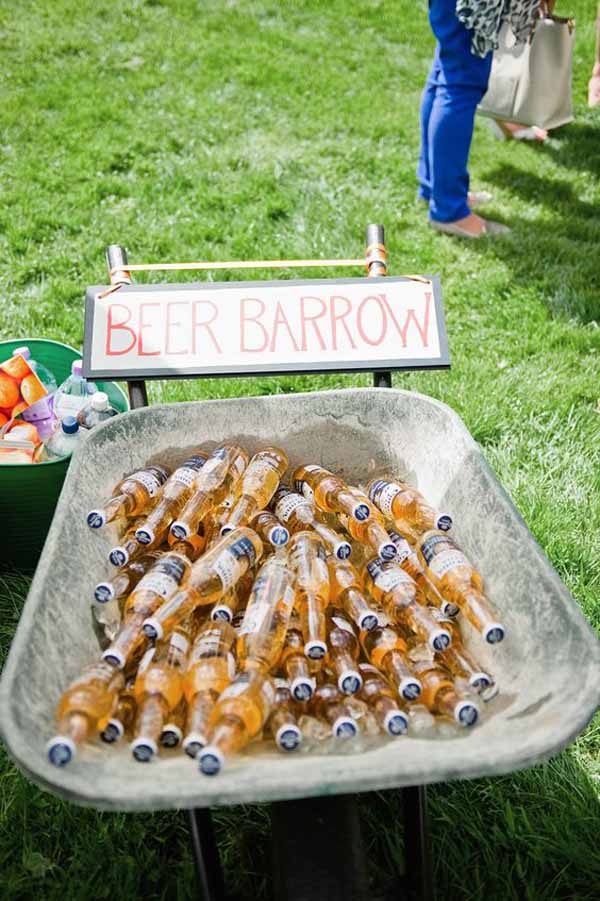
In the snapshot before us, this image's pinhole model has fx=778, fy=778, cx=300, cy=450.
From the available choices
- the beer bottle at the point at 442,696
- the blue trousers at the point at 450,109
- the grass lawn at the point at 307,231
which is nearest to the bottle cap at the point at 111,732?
the beer bottle at the point at 442,696

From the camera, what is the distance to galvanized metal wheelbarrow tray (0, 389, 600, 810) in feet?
3.70

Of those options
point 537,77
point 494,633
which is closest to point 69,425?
point 494,633

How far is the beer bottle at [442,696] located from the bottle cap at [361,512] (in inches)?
15.3

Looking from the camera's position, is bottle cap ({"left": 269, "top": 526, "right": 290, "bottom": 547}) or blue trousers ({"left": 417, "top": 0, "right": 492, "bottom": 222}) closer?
bottle cap ({"left": 269, "top": 526, "right": 290, "bottom": 547})

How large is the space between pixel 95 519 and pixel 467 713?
2.83 feet

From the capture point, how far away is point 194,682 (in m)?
1.45

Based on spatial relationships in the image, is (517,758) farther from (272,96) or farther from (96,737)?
(272,96)

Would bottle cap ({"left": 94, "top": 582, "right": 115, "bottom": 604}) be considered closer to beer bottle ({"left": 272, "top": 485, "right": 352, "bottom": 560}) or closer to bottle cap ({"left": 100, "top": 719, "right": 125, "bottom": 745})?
bottle cap ({"left": 100, "top": 719, "right": 125, "bottom": 745})

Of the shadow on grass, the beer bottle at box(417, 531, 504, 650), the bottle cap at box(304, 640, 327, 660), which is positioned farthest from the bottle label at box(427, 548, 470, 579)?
the shadow on grass

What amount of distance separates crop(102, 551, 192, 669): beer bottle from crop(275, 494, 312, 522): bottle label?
0.30 meters

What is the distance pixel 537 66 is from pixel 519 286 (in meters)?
1.50

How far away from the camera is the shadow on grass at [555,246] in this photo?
12.9 ft

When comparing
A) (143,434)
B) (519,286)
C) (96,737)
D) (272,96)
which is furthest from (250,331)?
(272,96)

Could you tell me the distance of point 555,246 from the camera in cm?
433
